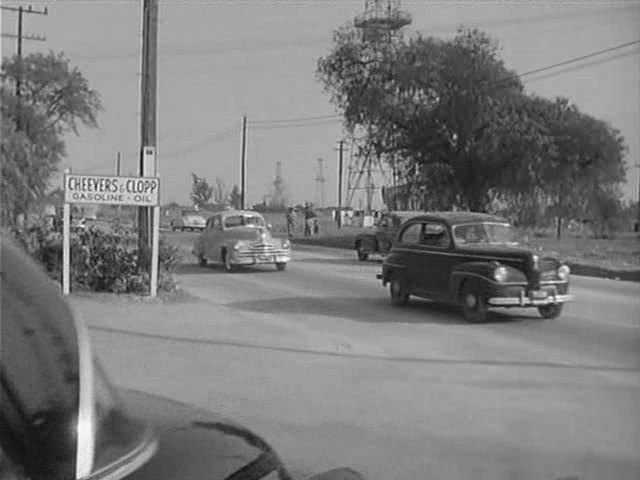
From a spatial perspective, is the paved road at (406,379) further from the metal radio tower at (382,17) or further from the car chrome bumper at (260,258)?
the car chrome bumper at (260,258)

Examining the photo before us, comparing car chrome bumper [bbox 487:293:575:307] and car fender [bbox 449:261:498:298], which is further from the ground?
car fender [bbox 449:261:498:298]

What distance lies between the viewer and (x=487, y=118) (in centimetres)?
2238

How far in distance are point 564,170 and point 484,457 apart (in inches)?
595

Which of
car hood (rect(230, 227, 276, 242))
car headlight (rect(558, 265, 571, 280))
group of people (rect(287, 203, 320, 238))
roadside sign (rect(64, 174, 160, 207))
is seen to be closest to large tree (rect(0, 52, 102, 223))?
roadside sign (rect(64, 174, 160, 207))

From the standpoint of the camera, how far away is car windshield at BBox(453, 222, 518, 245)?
10305mm

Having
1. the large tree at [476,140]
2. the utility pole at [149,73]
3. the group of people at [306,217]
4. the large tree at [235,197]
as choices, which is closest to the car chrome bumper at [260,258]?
the large tree at [476,140]

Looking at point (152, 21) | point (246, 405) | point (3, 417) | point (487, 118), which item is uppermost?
point (487, 118)

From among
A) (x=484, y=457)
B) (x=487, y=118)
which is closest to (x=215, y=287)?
(x=484, y=457)

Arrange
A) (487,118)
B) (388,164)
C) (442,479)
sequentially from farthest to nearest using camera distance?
1. (487,118)
2. (388,164)
3. (442,479)

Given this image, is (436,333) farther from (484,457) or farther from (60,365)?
(60,365)

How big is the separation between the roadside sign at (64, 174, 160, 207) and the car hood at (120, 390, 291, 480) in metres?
1.94

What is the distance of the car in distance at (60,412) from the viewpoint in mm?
1371

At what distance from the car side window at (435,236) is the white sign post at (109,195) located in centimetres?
337

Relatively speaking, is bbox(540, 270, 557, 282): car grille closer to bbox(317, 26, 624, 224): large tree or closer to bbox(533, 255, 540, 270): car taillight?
bbox(533, 255, 540, 270): car taillight
